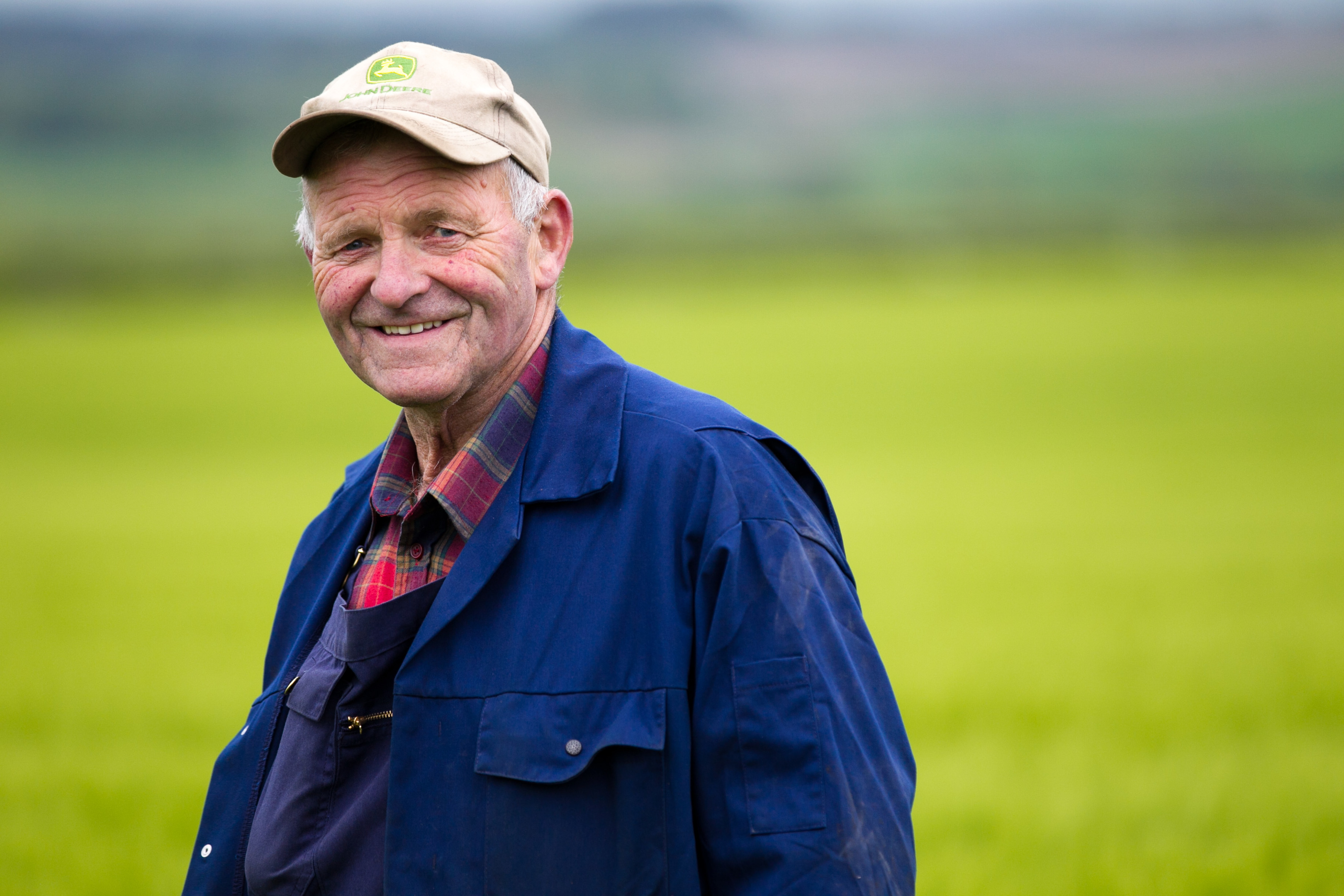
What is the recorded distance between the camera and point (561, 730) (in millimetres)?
1690

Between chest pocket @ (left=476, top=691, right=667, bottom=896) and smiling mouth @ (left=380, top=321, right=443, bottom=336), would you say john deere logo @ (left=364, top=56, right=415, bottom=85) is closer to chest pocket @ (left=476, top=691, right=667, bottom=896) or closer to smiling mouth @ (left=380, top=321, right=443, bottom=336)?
smiling mouth @ (left=380, top=321, right=443, bottom=336)

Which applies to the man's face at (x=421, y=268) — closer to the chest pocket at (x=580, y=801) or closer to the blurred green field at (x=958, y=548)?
the chest pocket at (x=580, y=801)

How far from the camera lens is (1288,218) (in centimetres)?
4934

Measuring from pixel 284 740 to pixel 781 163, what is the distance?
110 meters

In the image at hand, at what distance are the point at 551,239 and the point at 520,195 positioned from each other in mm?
140

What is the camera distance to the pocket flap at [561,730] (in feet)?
5.46

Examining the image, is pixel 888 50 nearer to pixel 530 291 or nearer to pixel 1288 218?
pixel 1288 218

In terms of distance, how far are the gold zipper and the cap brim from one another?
0.85 meters

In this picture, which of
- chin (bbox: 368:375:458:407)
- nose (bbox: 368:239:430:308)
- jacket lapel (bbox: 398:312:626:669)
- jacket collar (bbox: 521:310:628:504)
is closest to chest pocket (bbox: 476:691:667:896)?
jacket lapel (bbox: 398:312:626:669)

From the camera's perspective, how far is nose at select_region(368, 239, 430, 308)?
6.40 feet

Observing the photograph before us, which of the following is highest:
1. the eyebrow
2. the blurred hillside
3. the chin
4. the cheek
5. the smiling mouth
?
the blurred hillside

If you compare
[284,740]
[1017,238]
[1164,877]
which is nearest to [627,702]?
[284,740]

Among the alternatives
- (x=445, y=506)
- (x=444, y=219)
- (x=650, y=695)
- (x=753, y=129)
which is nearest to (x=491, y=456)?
(x=445, y=506)

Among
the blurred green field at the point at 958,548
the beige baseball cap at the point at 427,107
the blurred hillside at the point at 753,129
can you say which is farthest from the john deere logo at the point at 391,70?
the blurred hillside at the point at 753,129
